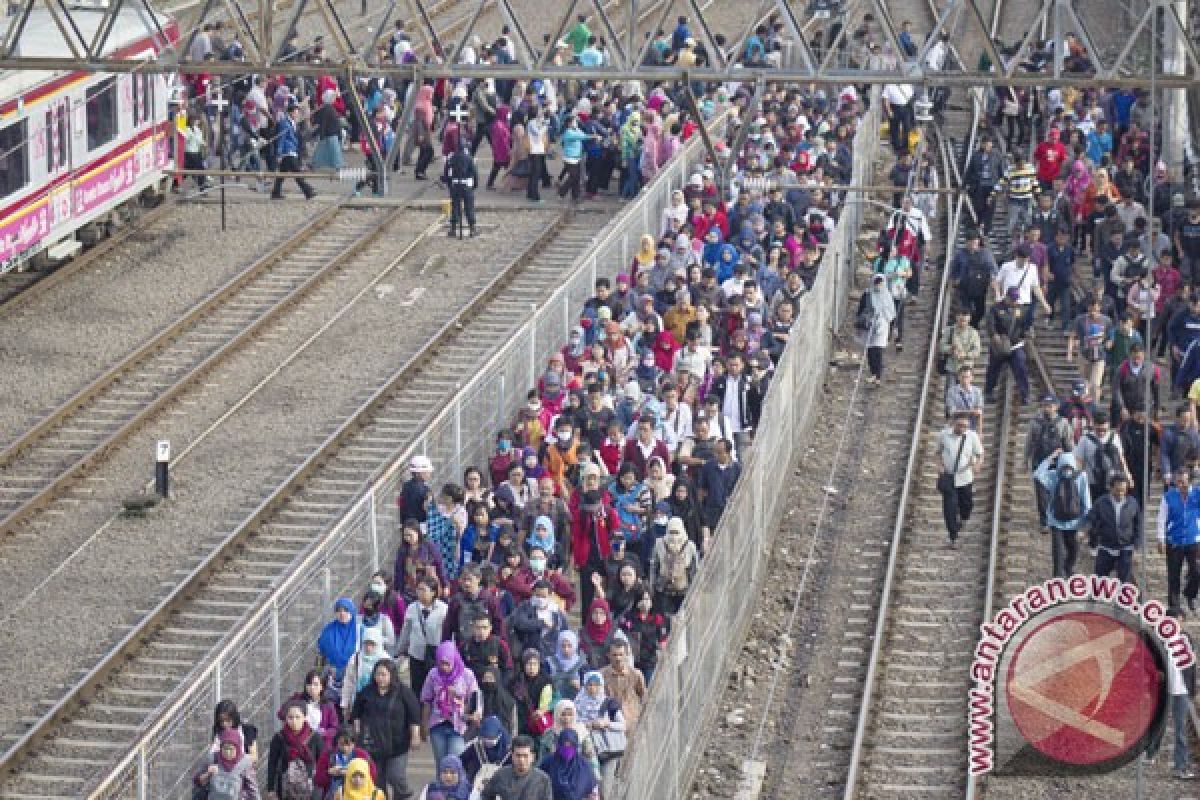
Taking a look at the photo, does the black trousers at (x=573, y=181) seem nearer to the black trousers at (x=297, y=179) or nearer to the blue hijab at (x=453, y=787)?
the black trousers at (x=297, y=179)

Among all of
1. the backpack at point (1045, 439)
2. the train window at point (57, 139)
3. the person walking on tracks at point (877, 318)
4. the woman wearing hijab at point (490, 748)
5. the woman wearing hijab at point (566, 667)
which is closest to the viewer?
the woman wearing hijab at point (490, 748)

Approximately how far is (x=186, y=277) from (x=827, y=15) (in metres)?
16.9

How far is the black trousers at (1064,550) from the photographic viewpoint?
23.7 m

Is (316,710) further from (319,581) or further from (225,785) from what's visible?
(319,581)

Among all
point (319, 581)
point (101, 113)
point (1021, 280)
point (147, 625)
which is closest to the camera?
point (319, 581)

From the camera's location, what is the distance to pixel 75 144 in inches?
1299

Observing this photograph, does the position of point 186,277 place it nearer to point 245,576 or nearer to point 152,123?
point 152,123

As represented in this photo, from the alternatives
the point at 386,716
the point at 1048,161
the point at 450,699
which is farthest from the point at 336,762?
the point at 1048,161

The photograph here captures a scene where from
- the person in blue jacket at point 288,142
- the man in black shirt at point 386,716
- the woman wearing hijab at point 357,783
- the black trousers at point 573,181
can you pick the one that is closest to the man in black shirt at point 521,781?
the woman wearing hijab at point 357,783

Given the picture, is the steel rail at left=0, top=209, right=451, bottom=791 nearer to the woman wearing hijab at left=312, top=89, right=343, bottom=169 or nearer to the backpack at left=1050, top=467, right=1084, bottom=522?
the backpack at left=1050, top=467, right=1084, bottom=522

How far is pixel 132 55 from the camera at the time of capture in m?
35.4

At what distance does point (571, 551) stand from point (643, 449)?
119 centimetres

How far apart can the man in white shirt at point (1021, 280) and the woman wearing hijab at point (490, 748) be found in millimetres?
11855

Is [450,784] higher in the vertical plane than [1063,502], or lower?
higher
